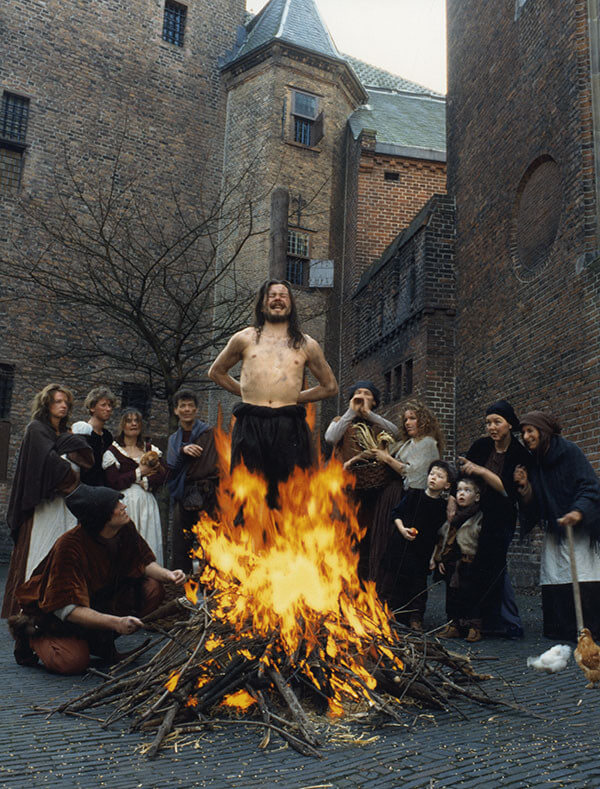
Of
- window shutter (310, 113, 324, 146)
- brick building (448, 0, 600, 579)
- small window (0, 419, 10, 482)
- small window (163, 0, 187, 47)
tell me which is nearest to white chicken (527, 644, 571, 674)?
brick building (448, 0, 600, 579)

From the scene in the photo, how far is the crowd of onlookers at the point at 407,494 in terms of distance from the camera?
5.76m

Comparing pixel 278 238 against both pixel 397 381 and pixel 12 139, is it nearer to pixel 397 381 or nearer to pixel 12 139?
pixel 397 381

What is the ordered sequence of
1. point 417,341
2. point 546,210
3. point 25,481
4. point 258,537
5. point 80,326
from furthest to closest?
point 80,326
point 417,341
point 546,210
point 25,481
point 258,537

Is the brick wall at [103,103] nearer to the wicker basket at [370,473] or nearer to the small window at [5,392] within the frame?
the small window at [5,392]

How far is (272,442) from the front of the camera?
454 centimetres

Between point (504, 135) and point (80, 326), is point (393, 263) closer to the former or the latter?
point (504, 135)

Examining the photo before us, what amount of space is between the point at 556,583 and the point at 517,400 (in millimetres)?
6100

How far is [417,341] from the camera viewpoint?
15.3 m

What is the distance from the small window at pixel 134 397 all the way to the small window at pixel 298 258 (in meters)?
5.58

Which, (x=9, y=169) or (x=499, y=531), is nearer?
(x=499, y=531)

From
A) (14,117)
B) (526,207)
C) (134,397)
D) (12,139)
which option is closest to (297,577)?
(526,207)

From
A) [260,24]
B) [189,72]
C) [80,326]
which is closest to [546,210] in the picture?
[80,326]

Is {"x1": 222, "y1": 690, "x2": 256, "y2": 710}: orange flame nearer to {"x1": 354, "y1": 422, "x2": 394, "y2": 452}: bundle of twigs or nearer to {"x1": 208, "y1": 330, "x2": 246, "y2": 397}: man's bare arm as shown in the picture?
{"x1": 208, "y1": 330, "x2": 246, "y2": 397}: man's bare arm

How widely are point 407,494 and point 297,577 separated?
8.64 ft
